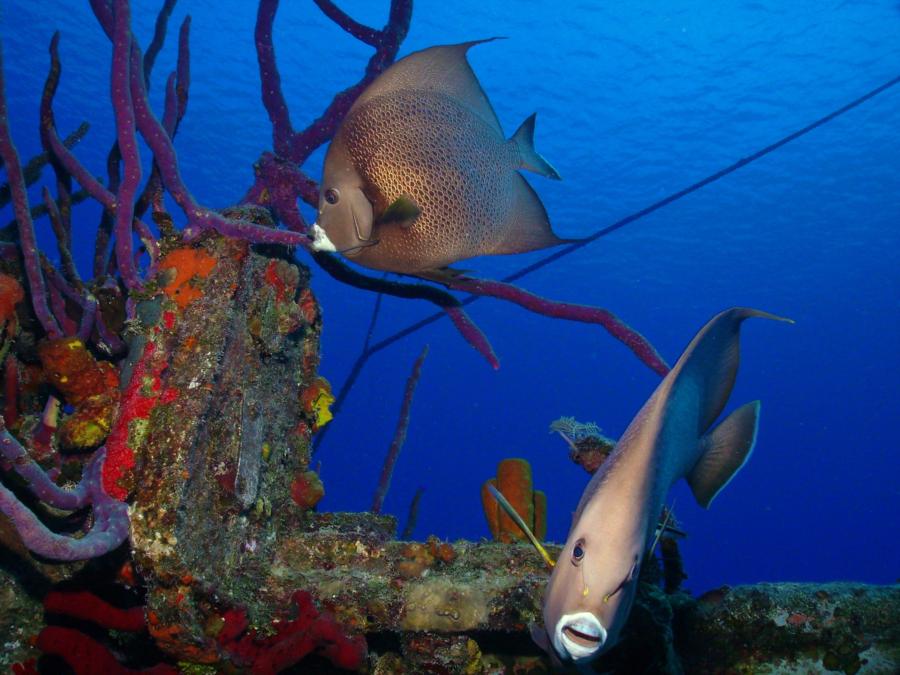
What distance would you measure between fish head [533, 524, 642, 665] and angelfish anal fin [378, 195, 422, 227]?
3.23 feet

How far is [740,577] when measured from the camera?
212 feet

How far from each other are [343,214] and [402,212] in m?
0.20

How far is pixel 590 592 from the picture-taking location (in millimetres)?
1039

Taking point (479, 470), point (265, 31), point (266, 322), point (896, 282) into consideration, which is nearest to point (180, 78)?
point (265, 31)

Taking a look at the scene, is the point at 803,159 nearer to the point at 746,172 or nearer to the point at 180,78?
the point at 746,172

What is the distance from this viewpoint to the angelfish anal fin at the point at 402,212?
1.52 m

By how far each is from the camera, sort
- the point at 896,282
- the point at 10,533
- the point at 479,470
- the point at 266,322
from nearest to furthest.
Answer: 1. the point at 10,533
2. the point at 266,322
3. the point at 896,282
4. the point at 479,470

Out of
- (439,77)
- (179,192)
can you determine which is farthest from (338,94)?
(439,77)

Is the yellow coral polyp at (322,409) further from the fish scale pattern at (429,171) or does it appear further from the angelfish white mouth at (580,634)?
the angelfish white mouth at (580,634)

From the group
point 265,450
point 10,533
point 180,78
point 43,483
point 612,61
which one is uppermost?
point 612,61

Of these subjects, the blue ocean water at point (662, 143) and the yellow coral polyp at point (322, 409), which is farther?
the blue ocean water at point (662, 143)

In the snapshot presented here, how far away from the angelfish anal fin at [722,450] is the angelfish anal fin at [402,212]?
3.44 feet

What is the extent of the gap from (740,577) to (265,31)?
7923 centimetres

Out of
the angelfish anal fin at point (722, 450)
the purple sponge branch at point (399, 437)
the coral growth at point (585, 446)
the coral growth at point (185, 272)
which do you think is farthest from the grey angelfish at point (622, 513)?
the purple sponge branch at point (399, 437)
